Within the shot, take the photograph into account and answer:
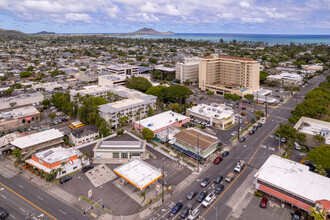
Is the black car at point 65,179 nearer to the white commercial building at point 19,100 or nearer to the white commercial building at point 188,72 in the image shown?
the white commercial building at point 19,100

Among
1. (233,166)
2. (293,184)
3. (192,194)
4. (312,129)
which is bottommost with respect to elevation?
(192,194)

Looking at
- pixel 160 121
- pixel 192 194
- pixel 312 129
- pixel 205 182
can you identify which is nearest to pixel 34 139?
pixel 160 121

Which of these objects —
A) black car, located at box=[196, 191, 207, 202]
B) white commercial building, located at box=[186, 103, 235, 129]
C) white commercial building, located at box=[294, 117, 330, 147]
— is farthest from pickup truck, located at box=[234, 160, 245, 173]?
white commercial building, located at box=[294, 117, 330, 147]

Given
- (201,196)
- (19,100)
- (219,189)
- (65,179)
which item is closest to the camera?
(201,196)

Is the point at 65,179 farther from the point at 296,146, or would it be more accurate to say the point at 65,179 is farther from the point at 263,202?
the point at 296,146

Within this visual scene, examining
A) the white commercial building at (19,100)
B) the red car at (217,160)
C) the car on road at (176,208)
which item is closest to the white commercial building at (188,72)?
the white commercial building at (19,100)

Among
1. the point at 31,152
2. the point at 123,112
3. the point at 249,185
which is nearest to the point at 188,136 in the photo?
the point at 249,185
